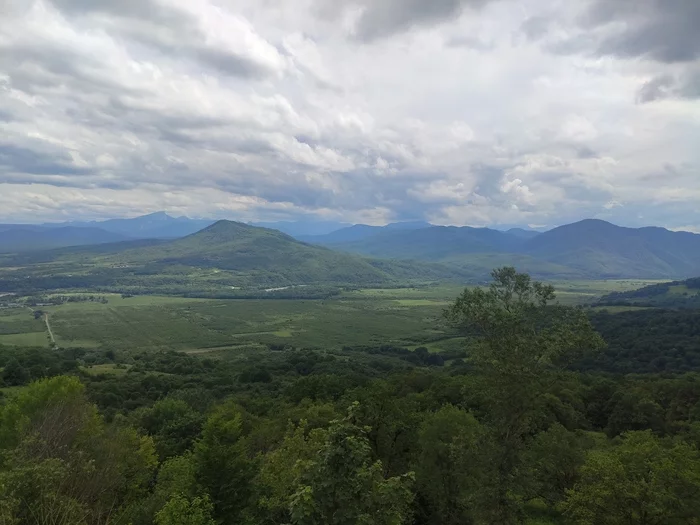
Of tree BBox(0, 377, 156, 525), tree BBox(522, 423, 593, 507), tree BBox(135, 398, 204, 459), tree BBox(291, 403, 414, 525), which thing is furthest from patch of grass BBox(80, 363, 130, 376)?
tree BBox(291, 403, 414, 525)

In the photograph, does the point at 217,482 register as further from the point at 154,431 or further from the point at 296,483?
the point at 154,431

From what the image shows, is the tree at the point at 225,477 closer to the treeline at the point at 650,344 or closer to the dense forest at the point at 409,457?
the dense forest at the point at 409,457

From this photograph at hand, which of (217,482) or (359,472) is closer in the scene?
(359,472)

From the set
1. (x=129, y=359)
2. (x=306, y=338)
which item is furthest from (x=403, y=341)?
(x=129, y=359)

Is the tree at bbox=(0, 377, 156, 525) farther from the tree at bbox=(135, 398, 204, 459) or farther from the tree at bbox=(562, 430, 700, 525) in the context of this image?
the tree at bbox=(562, 430, 700, 525)

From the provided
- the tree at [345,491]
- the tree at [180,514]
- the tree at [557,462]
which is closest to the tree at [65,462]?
the tree at [180,514]

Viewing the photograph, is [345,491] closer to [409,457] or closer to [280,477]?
[280,477]
